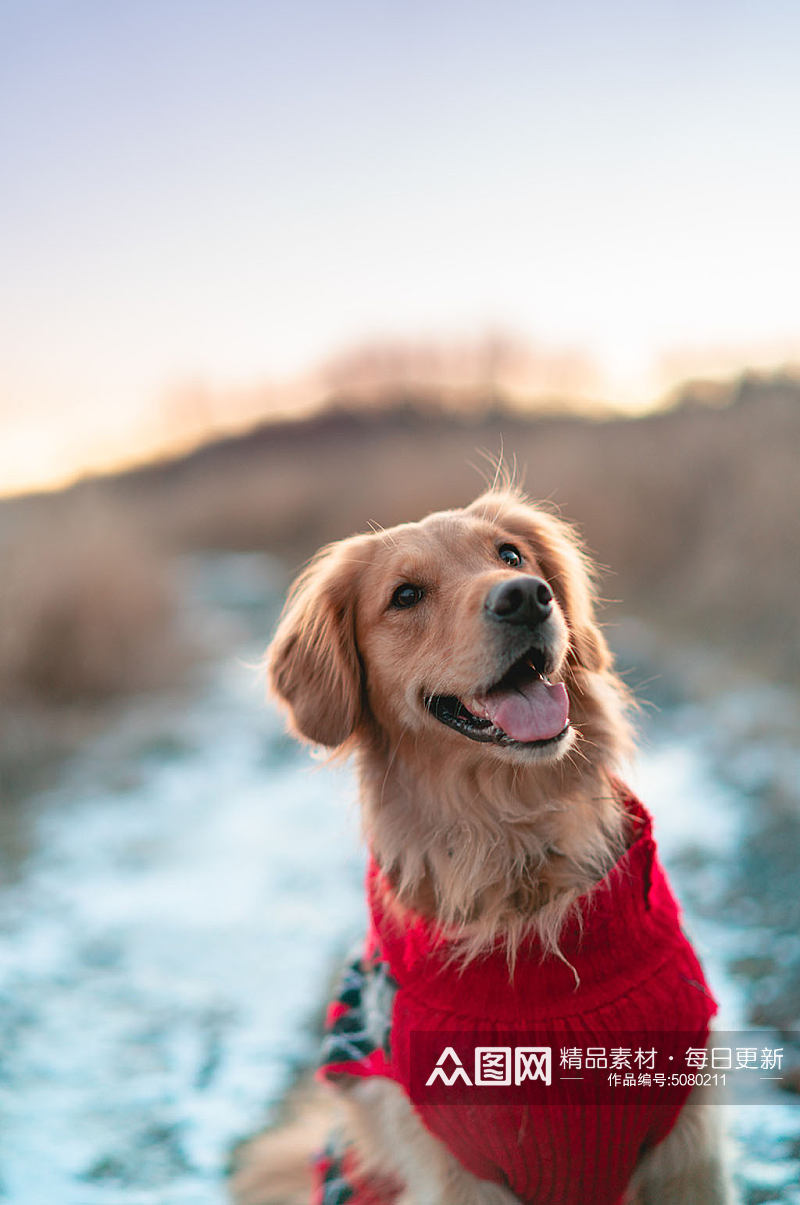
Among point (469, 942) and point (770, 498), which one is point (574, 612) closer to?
point (469, 942)

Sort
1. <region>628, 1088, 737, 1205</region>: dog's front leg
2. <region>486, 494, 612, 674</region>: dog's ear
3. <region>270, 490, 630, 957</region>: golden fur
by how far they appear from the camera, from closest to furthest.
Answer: <region>628, 1088, 737, 1205</region>: dog's front leg → <region>270, 490, 630, 957</region>: golden fur → <region>486, 494, 612, 674</region>: dog's ear

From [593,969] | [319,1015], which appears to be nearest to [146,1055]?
[319,1015]

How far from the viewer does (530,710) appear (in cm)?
194

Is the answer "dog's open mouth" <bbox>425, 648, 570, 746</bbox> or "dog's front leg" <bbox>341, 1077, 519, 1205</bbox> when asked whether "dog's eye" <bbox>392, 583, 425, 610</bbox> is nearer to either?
"dog's open mouth" <bbox>425, 648, 570, 746</bbox>

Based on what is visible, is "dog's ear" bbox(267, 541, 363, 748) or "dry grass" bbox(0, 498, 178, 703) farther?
"dry grass" bbox(0, 498, 178, 703)

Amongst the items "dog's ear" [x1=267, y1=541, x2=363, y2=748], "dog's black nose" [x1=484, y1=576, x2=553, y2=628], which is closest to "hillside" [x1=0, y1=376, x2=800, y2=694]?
"dog's ear" [x1=267, y1=541, x2=363, y2=748]

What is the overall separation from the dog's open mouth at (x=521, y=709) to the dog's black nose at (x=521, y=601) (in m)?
0.08

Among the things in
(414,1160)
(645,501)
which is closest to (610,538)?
(645,501)

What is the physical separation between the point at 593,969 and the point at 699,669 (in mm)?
4574

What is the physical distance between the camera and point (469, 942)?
6.21 feet

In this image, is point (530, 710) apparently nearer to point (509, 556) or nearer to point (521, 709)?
point (521, 709)

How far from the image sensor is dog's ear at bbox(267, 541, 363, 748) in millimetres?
2273

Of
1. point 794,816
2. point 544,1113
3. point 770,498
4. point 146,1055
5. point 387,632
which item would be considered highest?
point 770,498

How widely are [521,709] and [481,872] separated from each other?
418mm
